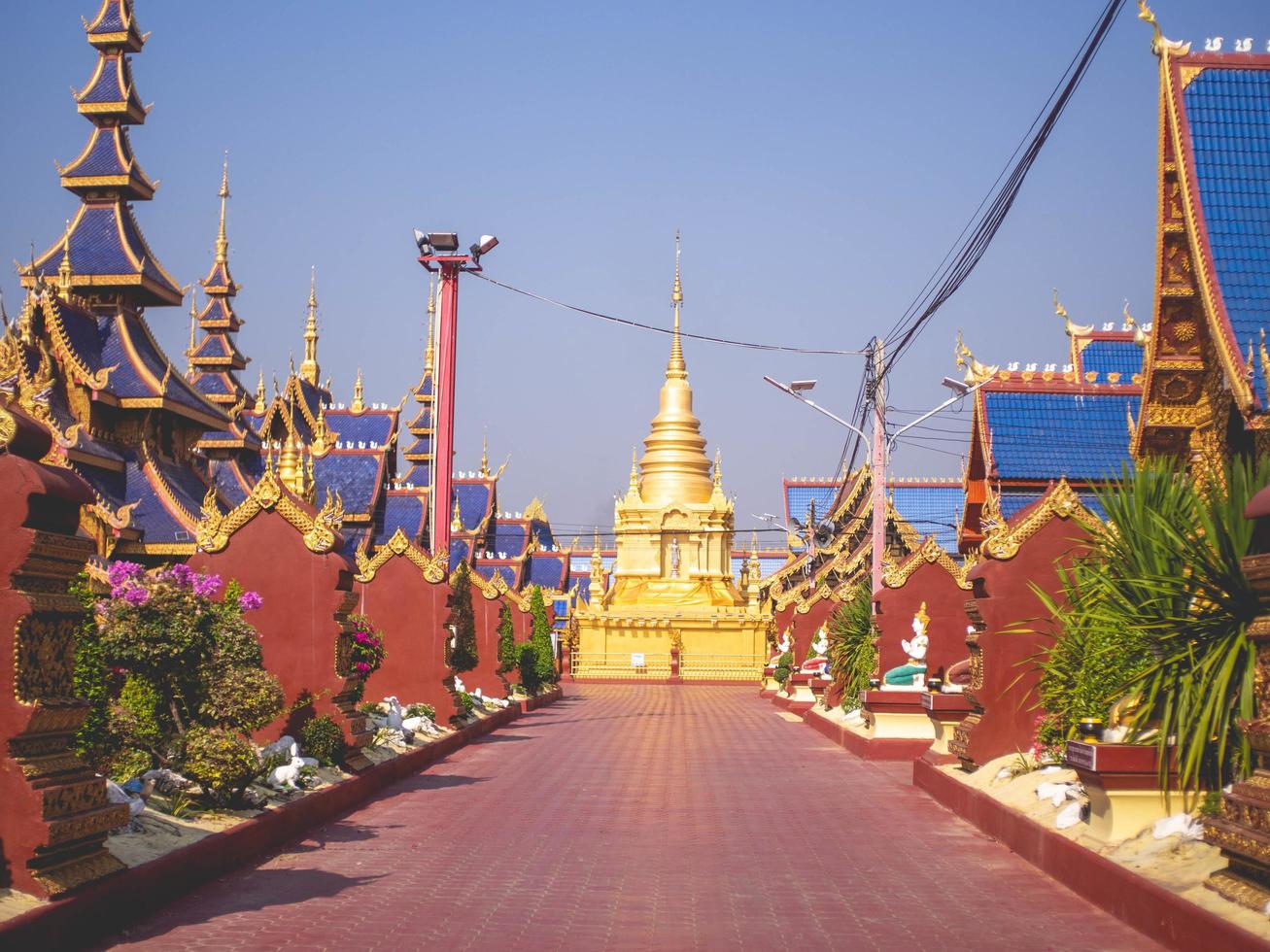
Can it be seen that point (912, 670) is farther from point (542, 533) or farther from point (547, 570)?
point (542, 533)

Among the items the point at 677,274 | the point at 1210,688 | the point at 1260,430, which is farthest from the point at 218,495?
the point at 677,274

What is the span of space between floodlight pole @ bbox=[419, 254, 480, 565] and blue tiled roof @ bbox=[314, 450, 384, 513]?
20.2m

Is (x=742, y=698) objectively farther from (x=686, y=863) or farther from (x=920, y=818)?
(x=686, y=863)

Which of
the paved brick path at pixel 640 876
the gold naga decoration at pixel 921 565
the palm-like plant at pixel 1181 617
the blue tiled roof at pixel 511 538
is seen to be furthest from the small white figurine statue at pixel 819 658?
the blue tiled roof at pixel 511 538

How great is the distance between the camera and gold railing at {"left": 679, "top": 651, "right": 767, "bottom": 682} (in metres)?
50.1

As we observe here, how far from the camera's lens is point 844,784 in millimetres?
16016

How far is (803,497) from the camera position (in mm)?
64562

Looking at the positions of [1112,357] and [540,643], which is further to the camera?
[540,643]

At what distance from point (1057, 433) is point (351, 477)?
2443cm

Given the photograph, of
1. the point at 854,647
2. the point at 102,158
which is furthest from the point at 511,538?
the point at 854,647

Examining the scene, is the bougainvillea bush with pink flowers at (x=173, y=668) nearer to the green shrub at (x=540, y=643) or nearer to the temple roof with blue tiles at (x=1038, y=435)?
the temple roof with blue tiles at (x=1038, y=435)

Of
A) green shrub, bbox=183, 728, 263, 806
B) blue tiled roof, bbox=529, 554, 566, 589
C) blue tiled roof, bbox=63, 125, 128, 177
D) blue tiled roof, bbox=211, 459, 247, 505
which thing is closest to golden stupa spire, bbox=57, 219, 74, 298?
blue tiled roof, bbox=63, 125, 128, 177

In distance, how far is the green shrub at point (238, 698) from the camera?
1146 cm

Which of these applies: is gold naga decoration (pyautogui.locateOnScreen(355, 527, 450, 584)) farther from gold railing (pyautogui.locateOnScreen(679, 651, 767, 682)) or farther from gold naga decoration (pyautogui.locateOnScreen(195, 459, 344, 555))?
gold railing (pyautogui.locateOnScreen(679, 651, 767, 682))
